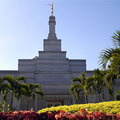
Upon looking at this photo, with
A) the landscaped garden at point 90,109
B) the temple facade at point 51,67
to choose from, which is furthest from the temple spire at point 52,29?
the landscaped garden at point 90,109

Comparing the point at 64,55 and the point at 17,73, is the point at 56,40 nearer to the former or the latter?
the point at 64,55

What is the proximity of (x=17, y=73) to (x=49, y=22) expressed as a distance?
1517cm

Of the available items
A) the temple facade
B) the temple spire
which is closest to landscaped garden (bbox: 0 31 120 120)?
the temple facade

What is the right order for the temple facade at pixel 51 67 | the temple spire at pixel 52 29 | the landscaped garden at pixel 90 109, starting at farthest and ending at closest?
1. the temple spire at pixel 52 29
2. the temple facade at pixel 51 67
3. the landscaped garden at pixel 90 109

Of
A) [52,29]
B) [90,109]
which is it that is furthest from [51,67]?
[90,109]

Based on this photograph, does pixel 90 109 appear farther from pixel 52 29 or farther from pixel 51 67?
pixel 52 29

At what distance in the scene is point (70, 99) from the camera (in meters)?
33.9

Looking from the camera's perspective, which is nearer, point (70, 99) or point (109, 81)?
point (109, 81)

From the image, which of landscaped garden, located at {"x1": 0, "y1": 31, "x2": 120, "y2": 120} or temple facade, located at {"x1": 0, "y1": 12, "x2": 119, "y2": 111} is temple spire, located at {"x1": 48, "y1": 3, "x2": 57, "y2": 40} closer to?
temple facade, located at {"x1": 0, "y1": 12, "x2": 119, "y2": 111}

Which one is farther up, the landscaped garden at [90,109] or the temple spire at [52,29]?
the temple spire at [52,29]

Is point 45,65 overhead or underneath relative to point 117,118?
overhead

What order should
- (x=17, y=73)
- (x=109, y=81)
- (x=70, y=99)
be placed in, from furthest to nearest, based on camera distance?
(x=17, y=73)
(x=70, y=99)
(x=109, y=81)

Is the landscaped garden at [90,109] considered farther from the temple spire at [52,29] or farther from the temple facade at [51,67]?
the temple spire at [52,29]

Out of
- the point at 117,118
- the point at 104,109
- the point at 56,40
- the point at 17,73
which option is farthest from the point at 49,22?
the point at 117,118
